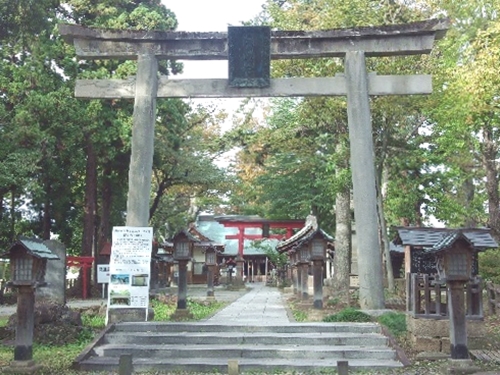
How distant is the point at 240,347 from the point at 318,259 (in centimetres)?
668

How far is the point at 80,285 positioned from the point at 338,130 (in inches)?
556

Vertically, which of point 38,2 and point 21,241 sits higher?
point 38,2

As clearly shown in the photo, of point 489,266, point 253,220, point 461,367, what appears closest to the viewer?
point 461,367

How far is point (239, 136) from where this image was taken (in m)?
Result: 27.6

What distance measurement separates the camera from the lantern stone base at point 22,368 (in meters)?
8.09

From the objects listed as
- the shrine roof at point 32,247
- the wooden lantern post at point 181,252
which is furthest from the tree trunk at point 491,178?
the shrine roof at point 32,247

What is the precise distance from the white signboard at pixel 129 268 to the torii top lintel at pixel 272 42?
4291 millimetres

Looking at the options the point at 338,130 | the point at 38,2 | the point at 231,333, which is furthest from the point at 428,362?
the point at 38,2

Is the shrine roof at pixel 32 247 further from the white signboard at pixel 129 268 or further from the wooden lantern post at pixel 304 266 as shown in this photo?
the wooden lantern post at pixel 304 266

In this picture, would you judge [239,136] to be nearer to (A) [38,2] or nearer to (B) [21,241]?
(A) [38,2]

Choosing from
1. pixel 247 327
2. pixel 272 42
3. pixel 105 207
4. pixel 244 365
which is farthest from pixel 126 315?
pixel 105 207

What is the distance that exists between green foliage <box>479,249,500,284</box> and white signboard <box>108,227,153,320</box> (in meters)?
10.5

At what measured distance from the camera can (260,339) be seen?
9.57 metres

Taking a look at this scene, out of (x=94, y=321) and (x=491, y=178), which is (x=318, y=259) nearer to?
(x=94, y=321)
